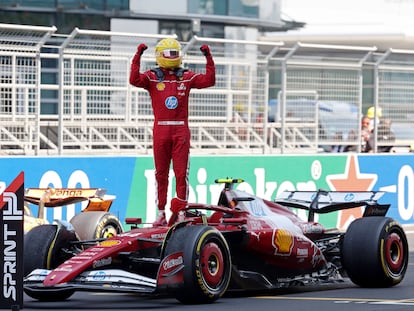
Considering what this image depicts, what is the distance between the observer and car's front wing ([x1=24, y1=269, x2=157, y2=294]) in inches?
436

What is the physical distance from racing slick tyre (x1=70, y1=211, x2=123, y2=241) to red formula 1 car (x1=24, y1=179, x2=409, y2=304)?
1.78m

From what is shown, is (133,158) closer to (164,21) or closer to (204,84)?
(204,84)

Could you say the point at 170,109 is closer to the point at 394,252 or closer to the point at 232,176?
the point at 394,252

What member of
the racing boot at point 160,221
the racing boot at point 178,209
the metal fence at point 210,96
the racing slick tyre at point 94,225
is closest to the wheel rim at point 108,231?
the racing slick tyre at point 94,225

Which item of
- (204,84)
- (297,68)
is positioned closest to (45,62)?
(297,68)

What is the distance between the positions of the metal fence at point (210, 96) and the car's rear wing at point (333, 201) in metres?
4.75

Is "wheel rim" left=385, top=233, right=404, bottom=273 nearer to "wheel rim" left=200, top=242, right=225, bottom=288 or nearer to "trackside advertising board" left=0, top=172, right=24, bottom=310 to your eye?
"wheel rim" left=200, top=242, right=225, bottom=288

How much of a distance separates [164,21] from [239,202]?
21.5 metres

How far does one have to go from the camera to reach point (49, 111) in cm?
1955

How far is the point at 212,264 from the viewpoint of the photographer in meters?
11.5

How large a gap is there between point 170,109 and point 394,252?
244 centimetres

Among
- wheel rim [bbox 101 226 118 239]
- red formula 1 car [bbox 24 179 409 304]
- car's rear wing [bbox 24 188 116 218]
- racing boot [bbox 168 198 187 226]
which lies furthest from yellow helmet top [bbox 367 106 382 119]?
racing boot [bbox 168 198 187 226]

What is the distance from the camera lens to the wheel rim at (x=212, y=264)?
11312 mm

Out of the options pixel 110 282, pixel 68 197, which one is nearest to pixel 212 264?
pixel 110 282
